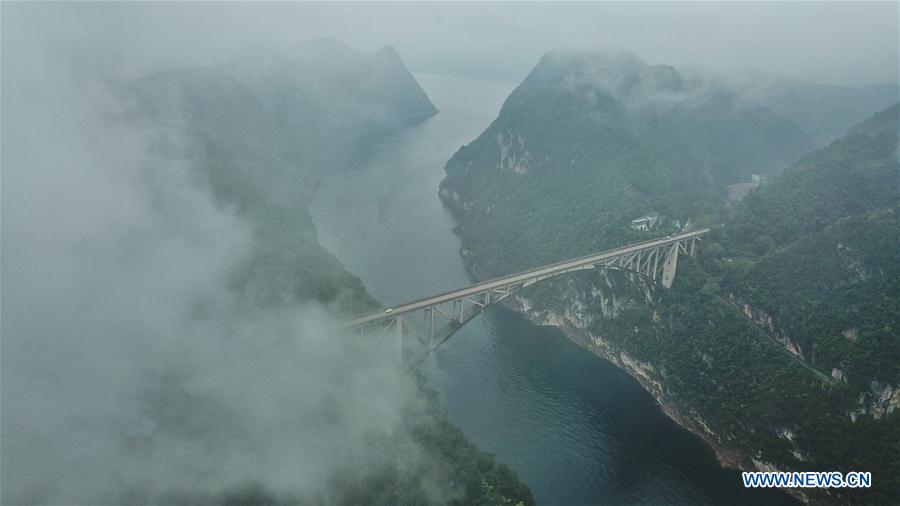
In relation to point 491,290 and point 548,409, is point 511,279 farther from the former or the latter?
point 548,409

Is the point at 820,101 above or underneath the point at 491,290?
above

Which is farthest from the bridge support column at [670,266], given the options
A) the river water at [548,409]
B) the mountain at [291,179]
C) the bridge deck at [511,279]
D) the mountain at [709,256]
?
the mountain at [291,179]

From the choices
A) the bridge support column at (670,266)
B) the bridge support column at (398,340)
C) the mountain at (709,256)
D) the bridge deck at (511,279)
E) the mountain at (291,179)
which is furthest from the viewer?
the bridge support column at (670,266)

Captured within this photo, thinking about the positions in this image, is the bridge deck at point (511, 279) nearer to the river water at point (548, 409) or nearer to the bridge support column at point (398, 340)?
the bridge support column at point (398, 340)

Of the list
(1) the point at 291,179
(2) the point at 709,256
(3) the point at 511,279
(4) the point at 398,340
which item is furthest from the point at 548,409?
(1) the point at 291,179

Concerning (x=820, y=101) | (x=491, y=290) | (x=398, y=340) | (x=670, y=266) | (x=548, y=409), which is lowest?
(x=548, y=409)

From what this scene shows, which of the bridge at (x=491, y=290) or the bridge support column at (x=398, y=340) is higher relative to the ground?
the bridge at (x=491, y=290)
